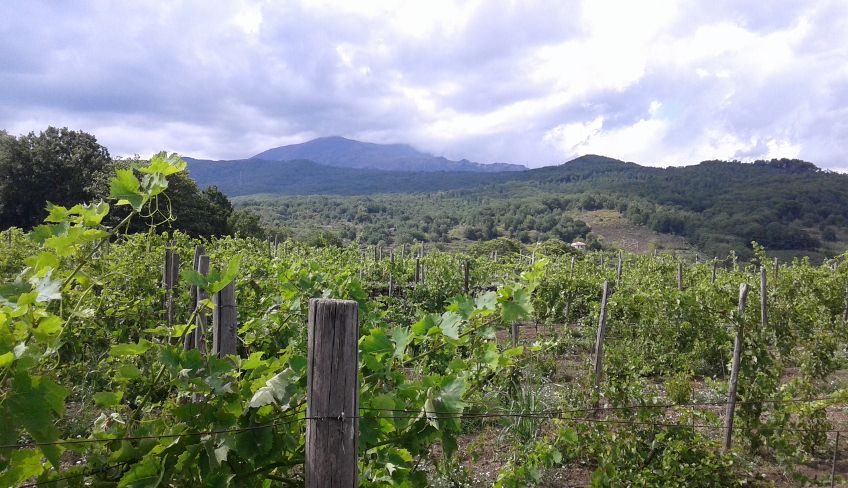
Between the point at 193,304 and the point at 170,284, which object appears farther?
the point at 170,284

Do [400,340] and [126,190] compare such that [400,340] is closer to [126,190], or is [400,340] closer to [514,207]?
[126,190]

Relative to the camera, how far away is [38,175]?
2727 cm

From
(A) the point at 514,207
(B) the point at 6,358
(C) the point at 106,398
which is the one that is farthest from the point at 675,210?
(B) the point at 6,358

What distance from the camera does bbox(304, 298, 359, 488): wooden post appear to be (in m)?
1.35

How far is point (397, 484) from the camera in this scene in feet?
5.59

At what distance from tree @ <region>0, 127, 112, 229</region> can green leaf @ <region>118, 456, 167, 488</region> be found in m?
29.1

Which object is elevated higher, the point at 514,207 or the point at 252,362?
the point at 514,207

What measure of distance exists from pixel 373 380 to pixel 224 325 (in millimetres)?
930

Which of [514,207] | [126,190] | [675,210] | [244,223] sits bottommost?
[244,223]

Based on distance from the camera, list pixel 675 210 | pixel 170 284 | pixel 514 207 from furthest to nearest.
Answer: pixel 514 207
pixel 675 210
pixel 170 284

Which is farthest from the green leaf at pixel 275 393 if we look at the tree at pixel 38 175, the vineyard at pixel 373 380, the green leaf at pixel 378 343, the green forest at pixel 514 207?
the tree at pixel 38 175

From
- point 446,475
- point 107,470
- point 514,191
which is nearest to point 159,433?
point 107,470

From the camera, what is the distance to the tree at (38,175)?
26.8 metres

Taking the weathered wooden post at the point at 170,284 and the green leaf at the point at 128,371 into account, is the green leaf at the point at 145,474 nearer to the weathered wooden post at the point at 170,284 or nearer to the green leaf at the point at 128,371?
the green leaf at the point at 128,371
